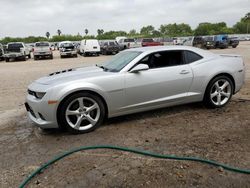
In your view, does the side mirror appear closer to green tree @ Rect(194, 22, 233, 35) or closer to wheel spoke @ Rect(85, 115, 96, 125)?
wheel spoke @ Rect(85, 115, 96, 125)

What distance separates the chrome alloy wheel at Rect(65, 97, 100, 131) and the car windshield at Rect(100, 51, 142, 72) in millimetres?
868

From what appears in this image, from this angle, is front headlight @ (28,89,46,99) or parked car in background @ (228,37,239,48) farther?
parked car in background @ (228,37,239,48)

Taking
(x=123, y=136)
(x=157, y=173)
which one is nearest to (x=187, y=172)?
(x=157, y=173)

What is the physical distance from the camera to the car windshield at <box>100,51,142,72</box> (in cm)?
506

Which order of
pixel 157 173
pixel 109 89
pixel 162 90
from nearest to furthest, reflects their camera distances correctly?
Answer: pixel 157 173
pixel 109 89
pixel 162 90

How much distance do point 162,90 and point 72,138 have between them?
191cm

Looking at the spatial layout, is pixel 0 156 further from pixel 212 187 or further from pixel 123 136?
pixel 212 187

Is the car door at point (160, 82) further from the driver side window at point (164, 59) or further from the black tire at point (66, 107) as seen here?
the black tire at point (66, 107)

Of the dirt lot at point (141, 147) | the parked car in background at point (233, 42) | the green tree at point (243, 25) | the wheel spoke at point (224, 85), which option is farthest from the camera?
the green tree at point (243, 25)

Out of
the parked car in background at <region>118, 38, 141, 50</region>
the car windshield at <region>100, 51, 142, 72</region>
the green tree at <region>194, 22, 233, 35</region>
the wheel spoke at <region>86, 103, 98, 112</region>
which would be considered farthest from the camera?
the green tree at <region>194, 22, 233, 35</region>

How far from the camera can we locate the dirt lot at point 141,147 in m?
3.09

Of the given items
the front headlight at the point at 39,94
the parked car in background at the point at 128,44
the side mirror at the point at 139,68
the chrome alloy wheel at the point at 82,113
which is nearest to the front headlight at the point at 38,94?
the front headlight at the point at 39,94

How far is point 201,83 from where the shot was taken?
5355 millimetres

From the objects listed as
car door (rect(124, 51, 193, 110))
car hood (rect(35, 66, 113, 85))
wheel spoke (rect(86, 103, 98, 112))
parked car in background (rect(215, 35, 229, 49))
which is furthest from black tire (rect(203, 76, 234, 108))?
parked car in background (rect(215, 35, 229, 49))
